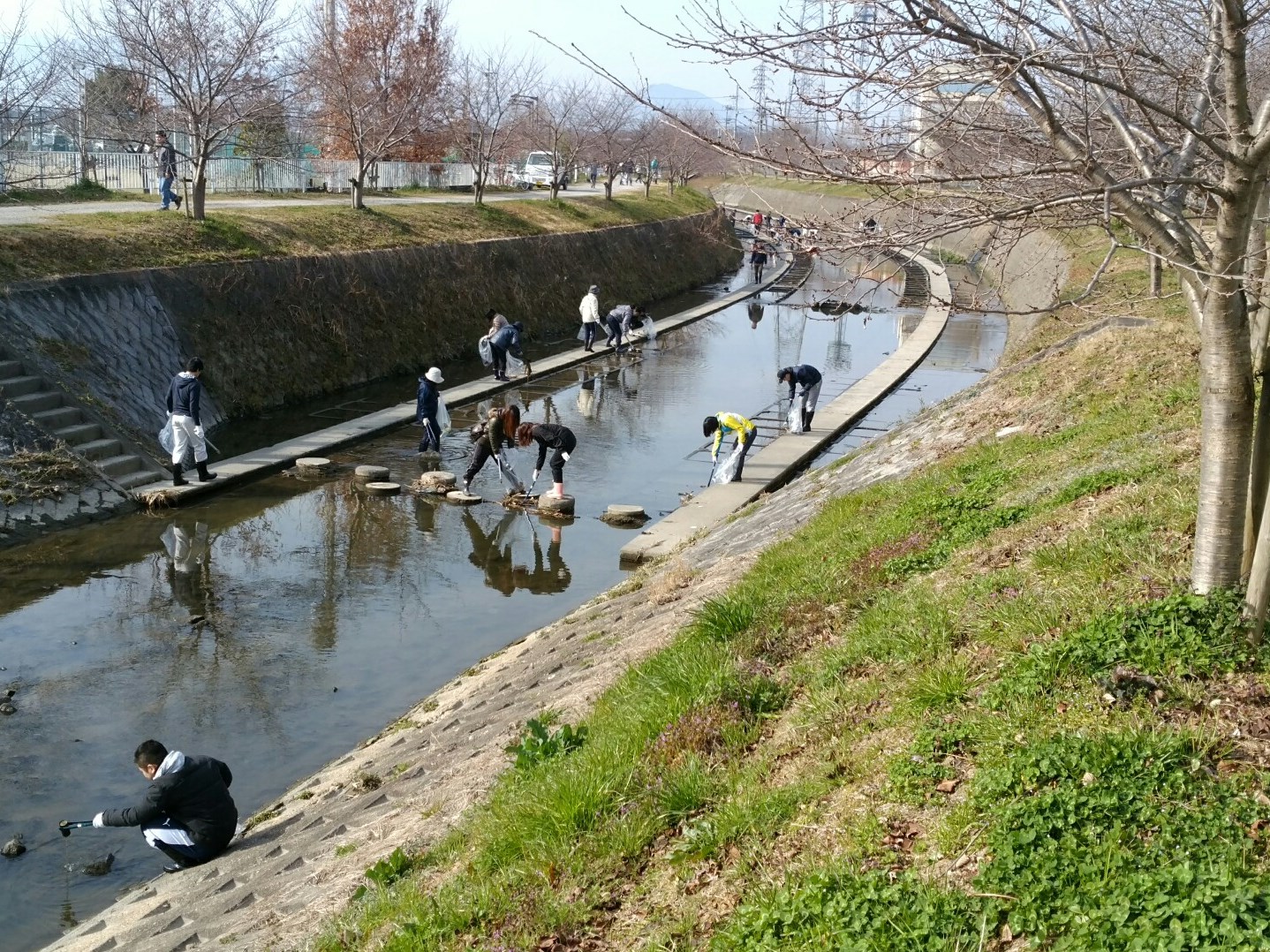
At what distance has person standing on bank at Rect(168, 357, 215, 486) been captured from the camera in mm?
15852

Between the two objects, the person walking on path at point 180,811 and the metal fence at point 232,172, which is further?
the metal fence at point 232,172

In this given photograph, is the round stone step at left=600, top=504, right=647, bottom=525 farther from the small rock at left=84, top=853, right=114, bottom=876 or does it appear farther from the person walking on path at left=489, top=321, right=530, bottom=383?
the person walking on path at left=489, top=321, right=530, bottom=383

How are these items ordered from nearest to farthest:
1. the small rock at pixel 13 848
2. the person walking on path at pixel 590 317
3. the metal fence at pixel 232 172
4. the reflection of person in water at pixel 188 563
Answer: the small rock at pixel 13 848 < the reflection of person in water at pixel 188 563 < the metal fence at pixel 232 172 < the person walking on path at pixel 590 317

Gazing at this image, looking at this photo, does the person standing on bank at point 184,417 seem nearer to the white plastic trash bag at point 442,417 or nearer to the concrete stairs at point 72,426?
the concrete stairs at point 72,426

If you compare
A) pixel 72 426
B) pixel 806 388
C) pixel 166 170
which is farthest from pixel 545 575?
pixel 166 170

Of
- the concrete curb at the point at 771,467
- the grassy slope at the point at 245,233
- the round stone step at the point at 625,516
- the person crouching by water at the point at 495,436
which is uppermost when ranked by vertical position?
the grassy slope at the point at 245,233

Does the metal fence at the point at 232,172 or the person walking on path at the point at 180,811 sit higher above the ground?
the metal fence at the point at 232,172

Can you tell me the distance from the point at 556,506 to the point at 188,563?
4792 millimetres

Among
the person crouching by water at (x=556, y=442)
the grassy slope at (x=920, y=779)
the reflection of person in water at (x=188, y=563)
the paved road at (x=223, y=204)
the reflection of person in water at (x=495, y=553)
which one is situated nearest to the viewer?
the grassy slope at (x=920, y=779)

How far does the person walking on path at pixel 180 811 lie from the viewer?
757 cm

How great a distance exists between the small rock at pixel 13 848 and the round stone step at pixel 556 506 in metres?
8.83

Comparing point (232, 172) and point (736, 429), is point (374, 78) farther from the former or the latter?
point (736, 429)

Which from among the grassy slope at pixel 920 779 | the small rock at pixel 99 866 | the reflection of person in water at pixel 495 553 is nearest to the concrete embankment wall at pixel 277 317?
the grassy slope at pixel 920 779

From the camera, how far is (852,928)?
4582 mm
